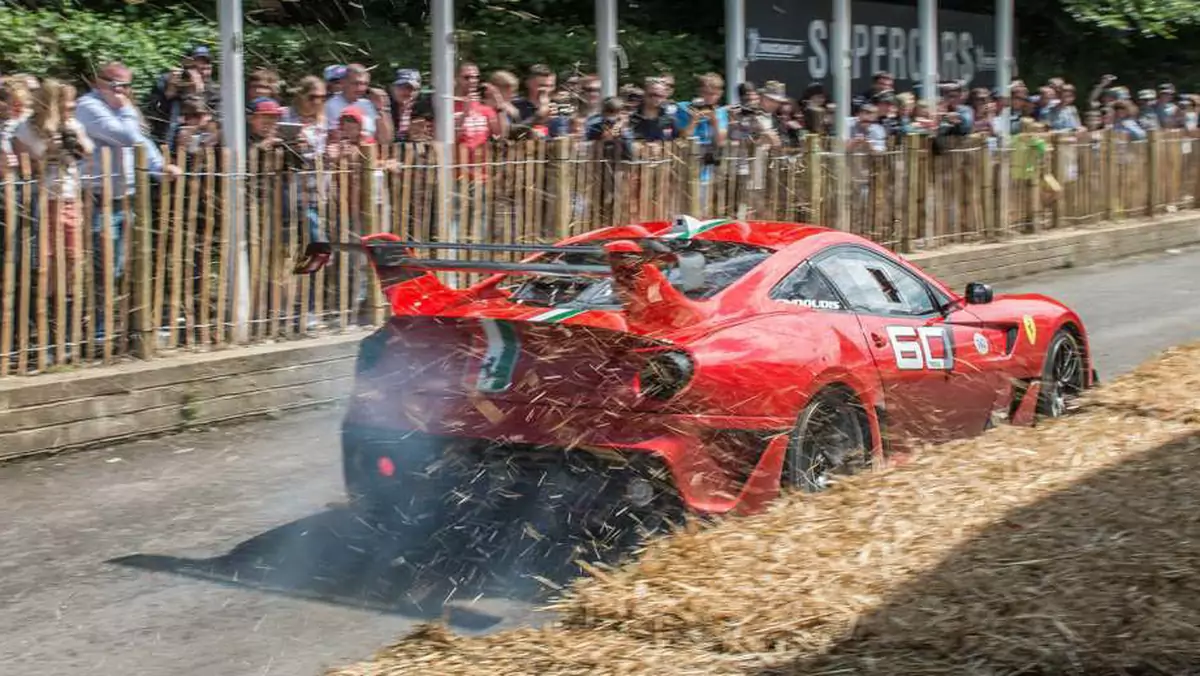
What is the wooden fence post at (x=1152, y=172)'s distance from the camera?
22.4m

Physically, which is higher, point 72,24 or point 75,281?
point 72,24

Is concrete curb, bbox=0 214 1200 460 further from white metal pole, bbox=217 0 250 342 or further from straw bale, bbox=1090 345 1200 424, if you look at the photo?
straw bale, bbox=1090 345 1200 424

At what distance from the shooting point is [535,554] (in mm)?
6590

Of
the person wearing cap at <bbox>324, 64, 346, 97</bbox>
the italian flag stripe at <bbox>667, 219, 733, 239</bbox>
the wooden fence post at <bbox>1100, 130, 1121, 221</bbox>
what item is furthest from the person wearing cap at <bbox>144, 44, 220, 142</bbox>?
the wooden fence post at <bbox>1100, 130, 1121, 221</bbox>

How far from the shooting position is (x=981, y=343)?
8.14m

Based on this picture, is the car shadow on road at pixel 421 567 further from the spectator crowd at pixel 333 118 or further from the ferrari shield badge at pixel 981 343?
the spectator crowd at pixel 333 118

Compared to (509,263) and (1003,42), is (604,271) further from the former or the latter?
(1003,42)

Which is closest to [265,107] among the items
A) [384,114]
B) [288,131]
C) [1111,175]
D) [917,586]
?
[288,131]

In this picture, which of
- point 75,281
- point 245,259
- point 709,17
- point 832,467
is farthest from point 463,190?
point 709,17

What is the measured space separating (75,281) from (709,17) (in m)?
13.7

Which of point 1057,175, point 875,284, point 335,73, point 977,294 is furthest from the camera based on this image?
point 1057,175

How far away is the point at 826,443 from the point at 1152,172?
17044mm

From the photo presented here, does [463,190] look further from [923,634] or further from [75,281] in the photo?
[923,634]

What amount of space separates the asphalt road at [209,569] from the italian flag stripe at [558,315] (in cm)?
98
